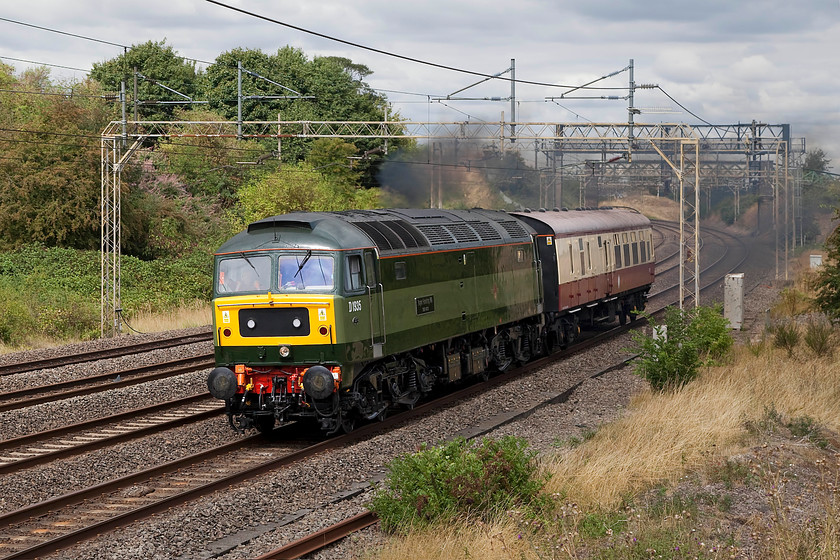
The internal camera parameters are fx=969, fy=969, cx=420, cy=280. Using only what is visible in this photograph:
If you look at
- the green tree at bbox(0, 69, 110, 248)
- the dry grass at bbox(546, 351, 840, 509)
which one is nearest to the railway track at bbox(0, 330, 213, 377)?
the green tree at bbox(0, 69, 110, 248)

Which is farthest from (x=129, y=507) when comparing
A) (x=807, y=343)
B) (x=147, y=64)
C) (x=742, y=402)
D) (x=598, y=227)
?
(x=147, y=64)

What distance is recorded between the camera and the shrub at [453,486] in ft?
32.3

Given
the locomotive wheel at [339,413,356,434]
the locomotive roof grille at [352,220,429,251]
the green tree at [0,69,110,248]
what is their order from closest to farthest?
the locomotive wheel at [339,413,356,434], the locomotive roof grille at [352,220,429,251], the green tree at [0,69,110,248]

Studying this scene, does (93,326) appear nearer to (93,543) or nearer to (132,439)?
(132,439)

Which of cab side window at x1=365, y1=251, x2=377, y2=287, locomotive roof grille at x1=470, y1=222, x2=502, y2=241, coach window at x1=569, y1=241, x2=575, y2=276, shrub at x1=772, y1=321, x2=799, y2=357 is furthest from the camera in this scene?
coach window at x1=569, y1=241, x2=575, y2=276

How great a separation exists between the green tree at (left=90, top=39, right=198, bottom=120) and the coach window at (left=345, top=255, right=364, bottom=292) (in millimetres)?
51232

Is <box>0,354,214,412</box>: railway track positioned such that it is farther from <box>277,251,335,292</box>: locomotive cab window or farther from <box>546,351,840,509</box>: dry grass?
<box>546,351,840,509</box>: dry grass

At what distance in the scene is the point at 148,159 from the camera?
48.2m

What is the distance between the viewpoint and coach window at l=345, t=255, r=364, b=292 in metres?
14.4

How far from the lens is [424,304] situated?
16.8 metres

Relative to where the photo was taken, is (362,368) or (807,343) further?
(807,343)

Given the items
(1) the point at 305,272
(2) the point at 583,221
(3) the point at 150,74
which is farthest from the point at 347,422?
(3) the point at 150,74

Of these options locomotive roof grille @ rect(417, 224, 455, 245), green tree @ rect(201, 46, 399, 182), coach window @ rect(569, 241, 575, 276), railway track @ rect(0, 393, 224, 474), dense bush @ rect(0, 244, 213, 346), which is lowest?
railway track @ rect(0, 393, 224, 474)

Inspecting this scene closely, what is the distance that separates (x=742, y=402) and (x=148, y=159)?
38.3m
